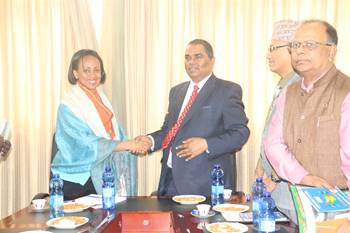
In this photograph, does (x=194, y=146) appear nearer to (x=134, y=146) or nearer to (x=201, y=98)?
(x=201, y=98)

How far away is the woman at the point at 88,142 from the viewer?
3010 mm

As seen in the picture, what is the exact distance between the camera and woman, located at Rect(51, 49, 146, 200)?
3010 mm

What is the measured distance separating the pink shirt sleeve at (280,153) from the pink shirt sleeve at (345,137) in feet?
0.10

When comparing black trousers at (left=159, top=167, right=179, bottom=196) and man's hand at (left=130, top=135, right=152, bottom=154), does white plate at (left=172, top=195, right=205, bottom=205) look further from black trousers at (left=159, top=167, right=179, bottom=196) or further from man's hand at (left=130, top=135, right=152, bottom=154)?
man's hand at (left=130, top=135, right=152, bottom=154)

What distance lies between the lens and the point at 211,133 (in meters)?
3.02

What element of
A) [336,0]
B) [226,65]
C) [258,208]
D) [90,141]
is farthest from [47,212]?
[336,0]

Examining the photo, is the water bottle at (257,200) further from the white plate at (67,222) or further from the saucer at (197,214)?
the white plate at (67,222)

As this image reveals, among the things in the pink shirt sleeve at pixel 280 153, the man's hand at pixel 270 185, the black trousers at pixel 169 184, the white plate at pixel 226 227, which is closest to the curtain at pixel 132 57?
the black trousers at pixel 169 184

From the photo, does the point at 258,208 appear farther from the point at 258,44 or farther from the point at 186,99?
the point at 258,44

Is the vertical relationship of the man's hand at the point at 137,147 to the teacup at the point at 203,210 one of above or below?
above

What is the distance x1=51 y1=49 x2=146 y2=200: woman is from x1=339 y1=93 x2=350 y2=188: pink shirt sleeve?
1.50 m

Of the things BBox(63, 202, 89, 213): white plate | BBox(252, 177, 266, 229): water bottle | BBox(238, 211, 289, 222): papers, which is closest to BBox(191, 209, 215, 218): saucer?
BBox(238, 211, 289, 222): papers

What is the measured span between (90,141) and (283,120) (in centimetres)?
137

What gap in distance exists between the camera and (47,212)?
2.37 m
